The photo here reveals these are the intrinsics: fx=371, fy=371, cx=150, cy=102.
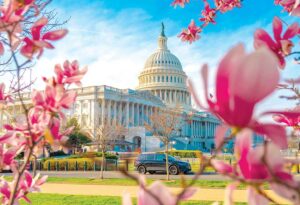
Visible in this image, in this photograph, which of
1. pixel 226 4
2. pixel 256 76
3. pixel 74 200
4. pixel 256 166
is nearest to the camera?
pixel 256 76

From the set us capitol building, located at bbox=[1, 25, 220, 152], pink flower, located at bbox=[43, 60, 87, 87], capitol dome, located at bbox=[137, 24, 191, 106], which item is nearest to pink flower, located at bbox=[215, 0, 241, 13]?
pink flower, located at bbox=[43, 60, 87, 87]

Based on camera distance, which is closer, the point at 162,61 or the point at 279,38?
the point at 279,38

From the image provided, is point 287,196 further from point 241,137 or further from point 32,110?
point 32,110

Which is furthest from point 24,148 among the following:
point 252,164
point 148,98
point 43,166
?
point 148,98

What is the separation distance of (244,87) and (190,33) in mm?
2841

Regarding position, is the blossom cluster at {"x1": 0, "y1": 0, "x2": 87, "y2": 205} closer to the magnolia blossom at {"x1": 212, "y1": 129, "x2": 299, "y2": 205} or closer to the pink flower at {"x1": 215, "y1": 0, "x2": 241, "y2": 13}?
the magnolia blossom at {"x1": 212, "y1": 129, "x2": 299, "y2": 205}

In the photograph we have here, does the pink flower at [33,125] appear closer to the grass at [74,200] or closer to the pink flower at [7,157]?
the pink flower at [7,157]

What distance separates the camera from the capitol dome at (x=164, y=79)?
8981cm

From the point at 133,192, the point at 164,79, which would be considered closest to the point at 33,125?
the point at 133,192

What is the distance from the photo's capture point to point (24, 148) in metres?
1.50

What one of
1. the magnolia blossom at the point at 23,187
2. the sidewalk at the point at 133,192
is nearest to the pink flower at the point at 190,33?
the magnolia blossom at the point at 23,187

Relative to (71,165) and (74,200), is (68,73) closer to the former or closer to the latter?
(74,200)

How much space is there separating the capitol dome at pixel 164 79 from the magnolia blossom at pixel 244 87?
288 feet

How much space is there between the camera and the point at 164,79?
90.8m
